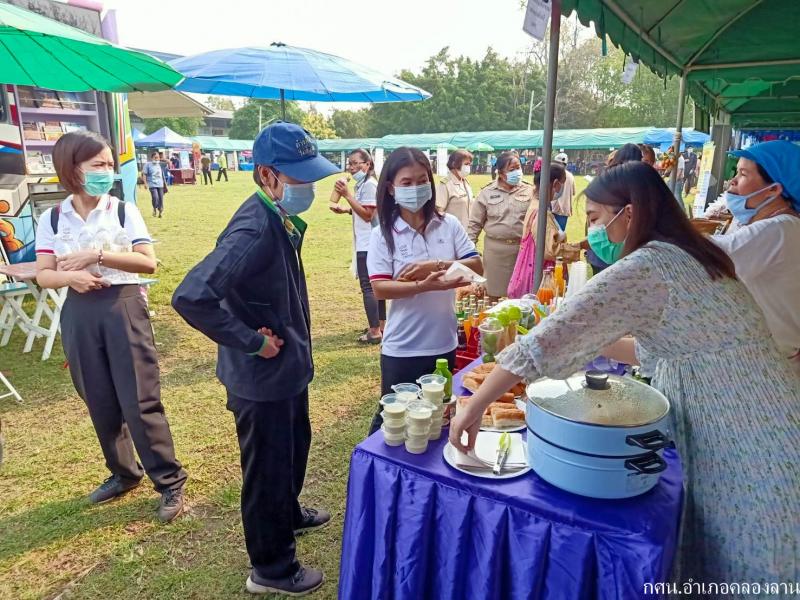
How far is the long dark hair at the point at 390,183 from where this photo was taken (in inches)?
101

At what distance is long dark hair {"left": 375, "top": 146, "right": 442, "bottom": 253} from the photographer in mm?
2568

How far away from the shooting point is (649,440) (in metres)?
1.30

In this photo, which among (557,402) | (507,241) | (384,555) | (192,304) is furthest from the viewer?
(507,241)

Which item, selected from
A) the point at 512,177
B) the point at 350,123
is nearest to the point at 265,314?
the point at 512,177

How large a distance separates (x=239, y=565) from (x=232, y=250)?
165 cm

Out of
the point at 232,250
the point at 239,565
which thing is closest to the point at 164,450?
the point at 239,565

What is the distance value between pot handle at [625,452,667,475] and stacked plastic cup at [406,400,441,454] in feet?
2.02

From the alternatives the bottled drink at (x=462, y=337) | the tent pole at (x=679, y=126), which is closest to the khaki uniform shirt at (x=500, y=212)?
the tent pole at (x=679, y=126)

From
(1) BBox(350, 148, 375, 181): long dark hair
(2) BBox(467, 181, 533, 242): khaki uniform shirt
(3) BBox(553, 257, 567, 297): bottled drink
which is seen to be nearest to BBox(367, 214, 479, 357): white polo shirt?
(3) BBox(553, 257, 567, 297): bottled drink

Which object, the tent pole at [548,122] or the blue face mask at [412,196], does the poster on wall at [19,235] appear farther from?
the tent pole at [548,122]

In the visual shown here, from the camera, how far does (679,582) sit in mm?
1550

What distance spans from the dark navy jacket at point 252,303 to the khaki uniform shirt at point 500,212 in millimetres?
2923

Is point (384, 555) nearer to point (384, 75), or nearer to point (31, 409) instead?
point (31, 409)

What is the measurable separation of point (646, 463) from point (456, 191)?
5.08m
